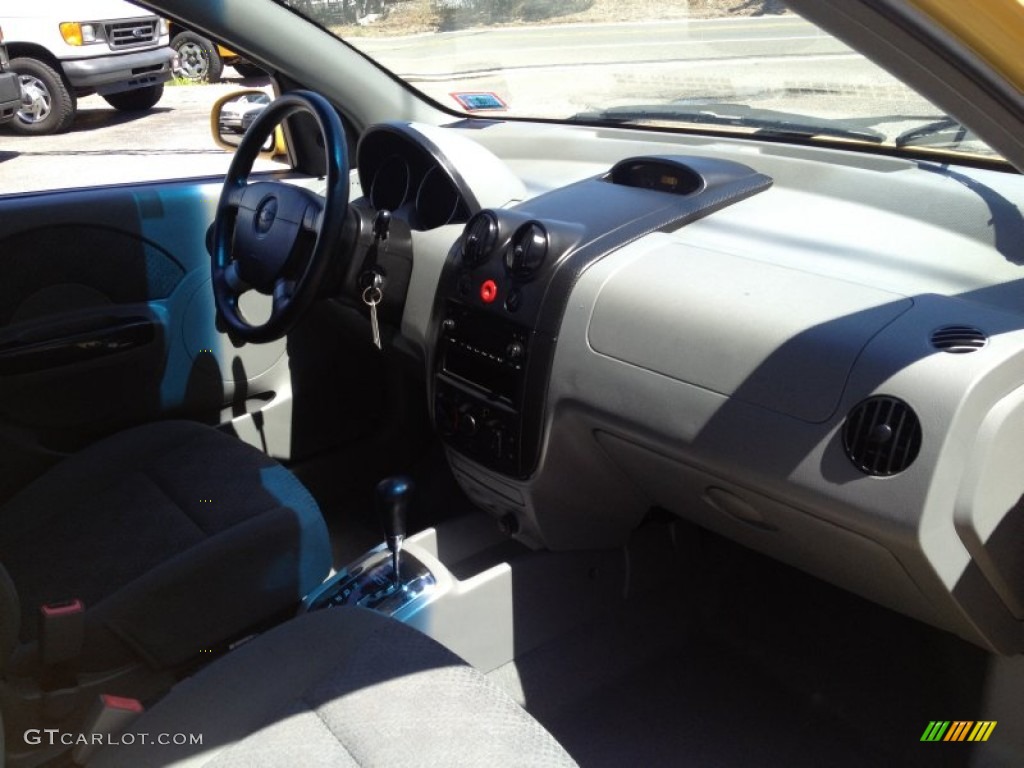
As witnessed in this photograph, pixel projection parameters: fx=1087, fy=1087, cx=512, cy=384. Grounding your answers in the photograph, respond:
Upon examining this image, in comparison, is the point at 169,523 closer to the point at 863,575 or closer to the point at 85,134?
the point at 863,575

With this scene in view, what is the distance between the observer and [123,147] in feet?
16.1

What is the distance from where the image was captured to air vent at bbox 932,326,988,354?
1462 millimetres

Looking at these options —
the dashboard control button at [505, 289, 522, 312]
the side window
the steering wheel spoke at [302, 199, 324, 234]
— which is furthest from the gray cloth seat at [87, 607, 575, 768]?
the side window

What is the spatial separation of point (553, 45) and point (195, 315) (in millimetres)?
1126

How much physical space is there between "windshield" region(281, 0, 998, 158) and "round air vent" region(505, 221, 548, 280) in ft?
1.77

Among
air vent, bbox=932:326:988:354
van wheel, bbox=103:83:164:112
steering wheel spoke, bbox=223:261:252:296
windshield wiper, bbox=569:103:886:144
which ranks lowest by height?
van wheel, bbox=103:83:164:112

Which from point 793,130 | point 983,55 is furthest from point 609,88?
point 983,55

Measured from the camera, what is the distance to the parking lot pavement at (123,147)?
3.09 metres

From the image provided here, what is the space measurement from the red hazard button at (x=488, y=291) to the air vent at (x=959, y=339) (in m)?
0.83

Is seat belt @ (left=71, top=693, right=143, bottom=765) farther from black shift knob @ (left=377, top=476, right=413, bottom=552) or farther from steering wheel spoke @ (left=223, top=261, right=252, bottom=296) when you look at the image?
steering wheel spoke @ (left=223, top=261, right=252, bottom=296)

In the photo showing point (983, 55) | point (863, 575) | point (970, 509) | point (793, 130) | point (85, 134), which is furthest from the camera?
point (85, 134)

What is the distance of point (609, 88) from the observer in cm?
272

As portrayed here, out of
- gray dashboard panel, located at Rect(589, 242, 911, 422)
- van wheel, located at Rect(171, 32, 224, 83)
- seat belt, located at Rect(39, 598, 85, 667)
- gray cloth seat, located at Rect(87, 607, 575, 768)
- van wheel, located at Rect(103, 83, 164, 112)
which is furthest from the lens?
van wheel, located at Rect(103, 83, 164, 112)

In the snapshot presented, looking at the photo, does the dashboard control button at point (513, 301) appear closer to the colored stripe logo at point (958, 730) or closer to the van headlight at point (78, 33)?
the colored stripe logo at point (958, 730)
